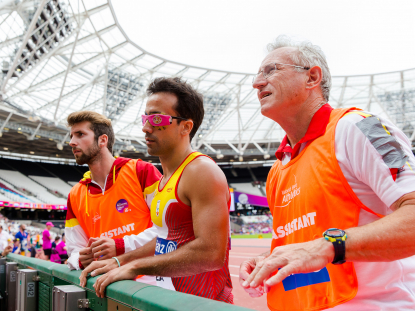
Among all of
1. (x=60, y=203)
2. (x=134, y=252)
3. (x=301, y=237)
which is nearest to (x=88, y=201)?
(x=134, y=252)

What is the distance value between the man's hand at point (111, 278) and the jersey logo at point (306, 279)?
0.78m

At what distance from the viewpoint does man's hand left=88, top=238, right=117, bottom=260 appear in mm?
2234

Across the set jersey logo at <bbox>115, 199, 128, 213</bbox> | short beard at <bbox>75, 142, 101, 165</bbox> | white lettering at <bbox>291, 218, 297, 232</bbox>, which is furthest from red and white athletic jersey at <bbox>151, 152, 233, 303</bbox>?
short beard at <bbox>75, 142, 101, 165</bbox>

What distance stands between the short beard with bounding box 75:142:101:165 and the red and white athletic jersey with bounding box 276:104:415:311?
258 cm

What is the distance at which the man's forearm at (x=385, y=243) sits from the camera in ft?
3.55

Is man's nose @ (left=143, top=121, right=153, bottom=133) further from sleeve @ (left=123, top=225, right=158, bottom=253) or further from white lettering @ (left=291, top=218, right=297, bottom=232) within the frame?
white lettering @ (left=291, top=218, right=297, bottom=232)

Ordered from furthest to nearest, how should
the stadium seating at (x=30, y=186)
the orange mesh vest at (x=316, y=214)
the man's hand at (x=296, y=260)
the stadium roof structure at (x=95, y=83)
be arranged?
the stadium seating at (x=30, y=186) → the stadium roof structure at (x=95, y=83) → the orange mesh vest at (x=316, y=214) → the man's hand at (x=296, y=260)

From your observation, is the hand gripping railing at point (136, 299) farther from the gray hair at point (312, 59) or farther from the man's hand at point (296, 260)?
the gray hair at point (312, 59)

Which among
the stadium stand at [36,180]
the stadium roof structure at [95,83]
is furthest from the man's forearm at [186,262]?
the stadium stand at [36,180]

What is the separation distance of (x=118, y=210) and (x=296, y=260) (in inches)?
89.6

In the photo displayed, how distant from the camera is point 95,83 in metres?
26.2

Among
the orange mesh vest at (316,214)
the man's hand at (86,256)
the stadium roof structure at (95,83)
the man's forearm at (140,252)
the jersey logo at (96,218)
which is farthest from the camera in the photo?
the stadium roof structure at (95,83)

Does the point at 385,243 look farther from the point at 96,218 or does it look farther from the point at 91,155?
the point at 91,155

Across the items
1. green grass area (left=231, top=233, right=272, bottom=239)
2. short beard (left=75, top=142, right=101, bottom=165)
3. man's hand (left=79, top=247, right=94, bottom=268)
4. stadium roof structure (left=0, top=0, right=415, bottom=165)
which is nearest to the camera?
man's hand (left=79, top=247, right=94, bottom=268)
